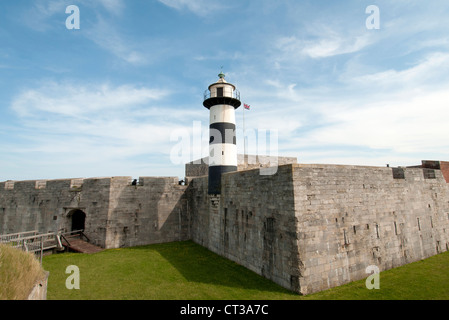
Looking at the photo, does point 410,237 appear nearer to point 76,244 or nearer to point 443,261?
point 443,261

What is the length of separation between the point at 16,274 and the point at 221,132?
33.7 ft

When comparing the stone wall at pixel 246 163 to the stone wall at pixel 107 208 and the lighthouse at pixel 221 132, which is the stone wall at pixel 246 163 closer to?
the stone wall at pixel 107 208

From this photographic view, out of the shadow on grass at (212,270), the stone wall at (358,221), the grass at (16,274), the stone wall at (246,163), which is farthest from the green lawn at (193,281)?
the stone wall at (246,163)

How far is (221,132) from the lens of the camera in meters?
13.2

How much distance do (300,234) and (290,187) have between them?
1.72 metres

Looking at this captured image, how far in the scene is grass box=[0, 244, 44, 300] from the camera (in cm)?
494

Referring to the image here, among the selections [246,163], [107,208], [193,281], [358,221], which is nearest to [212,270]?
[193,281]

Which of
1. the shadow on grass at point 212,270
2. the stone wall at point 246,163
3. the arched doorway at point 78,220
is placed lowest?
the shadow on grass at point 212,270

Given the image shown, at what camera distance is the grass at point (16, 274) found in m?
4.94

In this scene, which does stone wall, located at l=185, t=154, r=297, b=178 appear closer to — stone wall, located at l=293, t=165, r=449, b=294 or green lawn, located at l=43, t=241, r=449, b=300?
green lawn, located at l=43, t=241, r=449, b=300

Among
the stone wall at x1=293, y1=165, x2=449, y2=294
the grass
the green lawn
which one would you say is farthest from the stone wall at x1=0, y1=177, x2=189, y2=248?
the stone wall at x1=293, y1=165, x2=449, y2=294

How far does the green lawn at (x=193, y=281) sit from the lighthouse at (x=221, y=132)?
184 inches

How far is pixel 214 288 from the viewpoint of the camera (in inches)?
333
